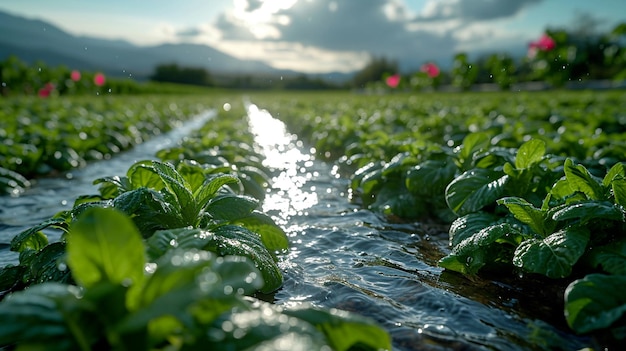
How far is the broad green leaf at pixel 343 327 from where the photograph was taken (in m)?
1.45

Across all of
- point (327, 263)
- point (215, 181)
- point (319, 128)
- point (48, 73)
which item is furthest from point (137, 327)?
point (48, 73)

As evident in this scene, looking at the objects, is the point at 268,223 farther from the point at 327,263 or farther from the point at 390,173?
the point at 390,173

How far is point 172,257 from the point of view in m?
1.39

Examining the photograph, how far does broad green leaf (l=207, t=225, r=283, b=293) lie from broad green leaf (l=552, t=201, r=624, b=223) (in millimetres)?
1378

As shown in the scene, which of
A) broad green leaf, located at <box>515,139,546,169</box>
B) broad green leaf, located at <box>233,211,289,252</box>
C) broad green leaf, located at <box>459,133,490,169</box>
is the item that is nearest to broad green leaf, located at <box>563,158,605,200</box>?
broad green leaf, located at <box>515,139,546,169</box>

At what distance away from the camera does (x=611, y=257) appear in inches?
90.1

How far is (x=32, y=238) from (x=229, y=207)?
3.66 feet

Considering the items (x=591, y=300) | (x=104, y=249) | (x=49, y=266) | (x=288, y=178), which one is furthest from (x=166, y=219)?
(x=288, y=178)

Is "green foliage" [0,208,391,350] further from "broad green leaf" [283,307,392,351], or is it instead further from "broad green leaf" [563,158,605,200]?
"broad green leaf" [563,158,605,200]

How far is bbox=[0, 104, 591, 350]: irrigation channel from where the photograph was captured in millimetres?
2184

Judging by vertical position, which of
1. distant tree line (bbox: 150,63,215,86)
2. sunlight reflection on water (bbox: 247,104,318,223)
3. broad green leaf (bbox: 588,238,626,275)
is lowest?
sunlight reflection on water (bbox: 247,104,318,223)

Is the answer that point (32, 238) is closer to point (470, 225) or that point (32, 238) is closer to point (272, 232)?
point (272, 232)

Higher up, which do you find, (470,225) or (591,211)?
(591,211)

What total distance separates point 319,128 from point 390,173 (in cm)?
518
